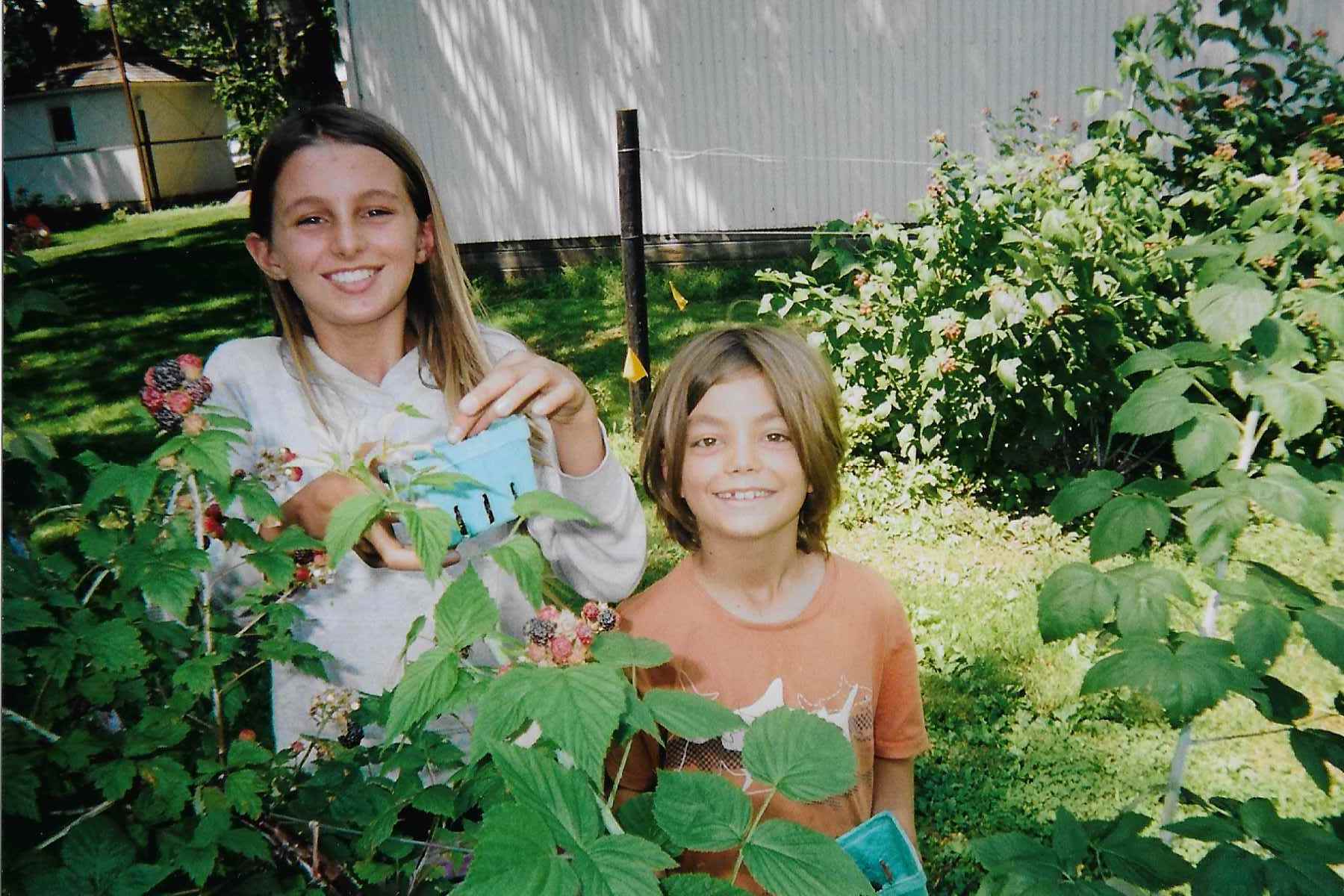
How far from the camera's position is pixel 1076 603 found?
147cm

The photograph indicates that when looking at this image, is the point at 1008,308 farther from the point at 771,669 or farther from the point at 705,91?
the point at 705,91

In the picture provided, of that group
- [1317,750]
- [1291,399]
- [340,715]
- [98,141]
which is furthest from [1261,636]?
[98,141]

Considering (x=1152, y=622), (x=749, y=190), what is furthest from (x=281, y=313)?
(x=749, y=190)

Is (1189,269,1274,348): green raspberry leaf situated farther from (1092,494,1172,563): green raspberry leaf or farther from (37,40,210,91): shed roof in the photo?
(37,40,210,91): shed roof

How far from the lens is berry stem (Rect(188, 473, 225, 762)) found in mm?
1050

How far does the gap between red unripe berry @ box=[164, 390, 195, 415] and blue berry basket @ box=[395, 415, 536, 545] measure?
234 mm

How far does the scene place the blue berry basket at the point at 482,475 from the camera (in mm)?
1013

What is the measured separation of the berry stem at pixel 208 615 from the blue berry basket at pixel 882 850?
0.75m

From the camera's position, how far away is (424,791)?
1.04 m

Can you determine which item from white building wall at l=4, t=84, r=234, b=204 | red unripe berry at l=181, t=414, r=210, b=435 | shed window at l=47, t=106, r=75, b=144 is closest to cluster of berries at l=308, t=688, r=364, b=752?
red unripe berry at l=181, t=414, r=210, b=435

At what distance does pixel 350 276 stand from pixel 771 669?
87cm

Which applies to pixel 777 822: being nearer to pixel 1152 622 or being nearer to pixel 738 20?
pixel 1152 622

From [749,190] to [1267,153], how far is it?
523 cm

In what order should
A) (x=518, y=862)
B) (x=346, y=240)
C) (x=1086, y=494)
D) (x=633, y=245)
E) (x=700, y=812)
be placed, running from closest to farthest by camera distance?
(x=518, y=862) < (x=700, y=812) < (x=346, y=240) < (x=1086, y=494) < (x=633, y=245)
